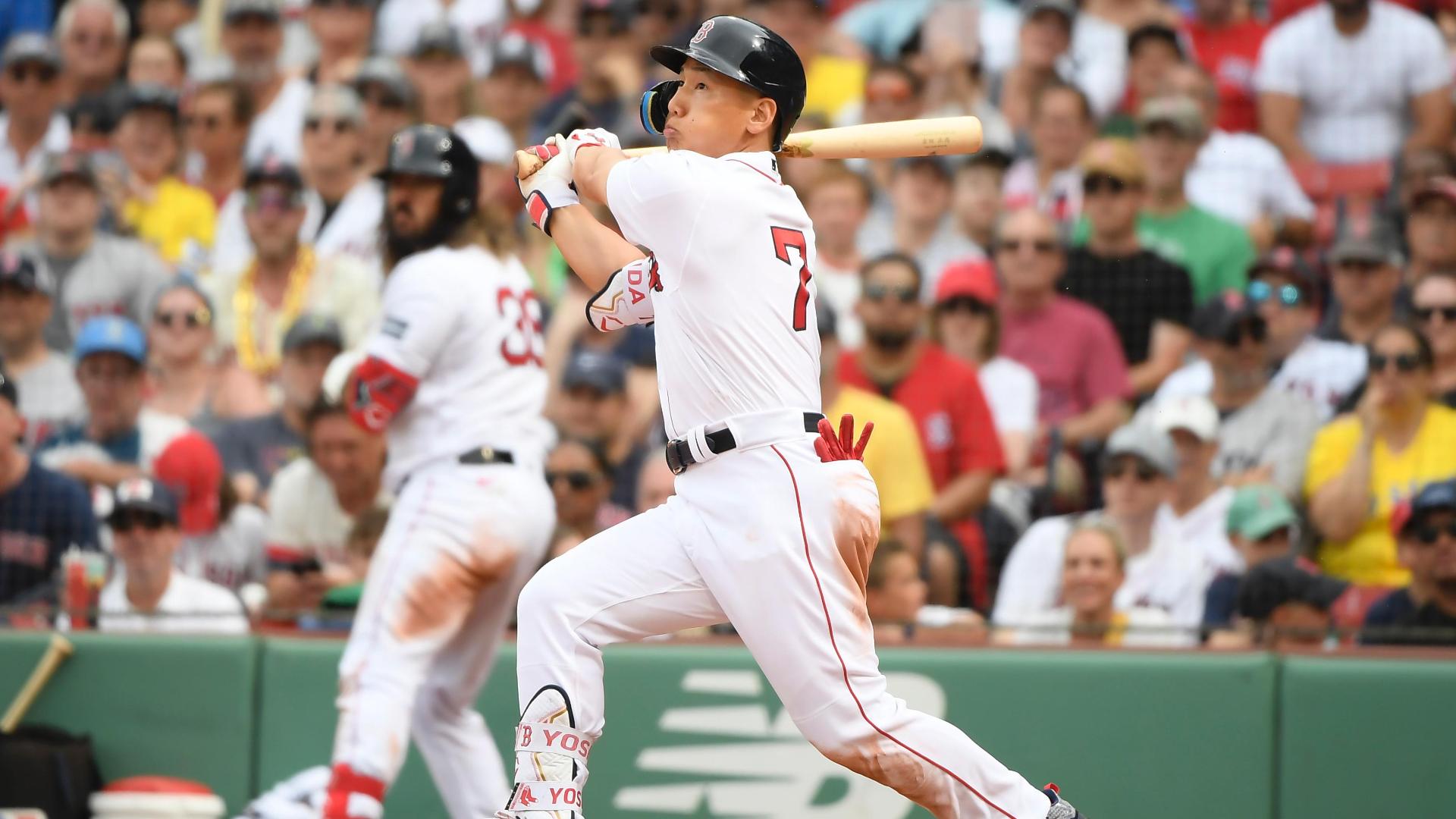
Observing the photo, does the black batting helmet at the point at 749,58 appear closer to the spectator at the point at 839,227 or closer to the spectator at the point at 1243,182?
the spectator at the point at 839,227

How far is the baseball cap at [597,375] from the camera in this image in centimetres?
721

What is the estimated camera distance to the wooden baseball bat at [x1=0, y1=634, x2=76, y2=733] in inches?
241

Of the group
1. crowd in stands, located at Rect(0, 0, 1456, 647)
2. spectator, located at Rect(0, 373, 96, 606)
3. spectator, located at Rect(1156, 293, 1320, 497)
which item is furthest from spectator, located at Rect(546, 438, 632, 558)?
spectator, located at Rect(1156, 293, 1320, 497)

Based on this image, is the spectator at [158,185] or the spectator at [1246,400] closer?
the spectator at [1246,400]

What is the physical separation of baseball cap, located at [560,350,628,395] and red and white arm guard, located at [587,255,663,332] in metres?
2.89

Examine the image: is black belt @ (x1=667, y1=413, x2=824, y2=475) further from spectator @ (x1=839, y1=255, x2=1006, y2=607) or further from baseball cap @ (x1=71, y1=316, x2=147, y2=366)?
baseball cap @ (x1=71, y1=316, x2=147, y2=366)

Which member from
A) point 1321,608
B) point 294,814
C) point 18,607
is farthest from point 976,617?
point 18,607

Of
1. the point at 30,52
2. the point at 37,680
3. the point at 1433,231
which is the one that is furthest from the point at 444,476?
the point at 30,52

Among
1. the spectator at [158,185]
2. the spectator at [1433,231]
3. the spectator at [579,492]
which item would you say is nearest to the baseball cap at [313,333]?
the spectator at [579,492]

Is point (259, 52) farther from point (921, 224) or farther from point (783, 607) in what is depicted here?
point (783, 607)

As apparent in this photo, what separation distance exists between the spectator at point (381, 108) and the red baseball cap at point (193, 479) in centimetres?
217

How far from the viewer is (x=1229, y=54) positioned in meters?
8.84

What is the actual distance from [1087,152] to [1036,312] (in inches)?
37.1

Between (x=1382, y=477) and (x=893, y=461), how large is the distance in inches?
65.8
